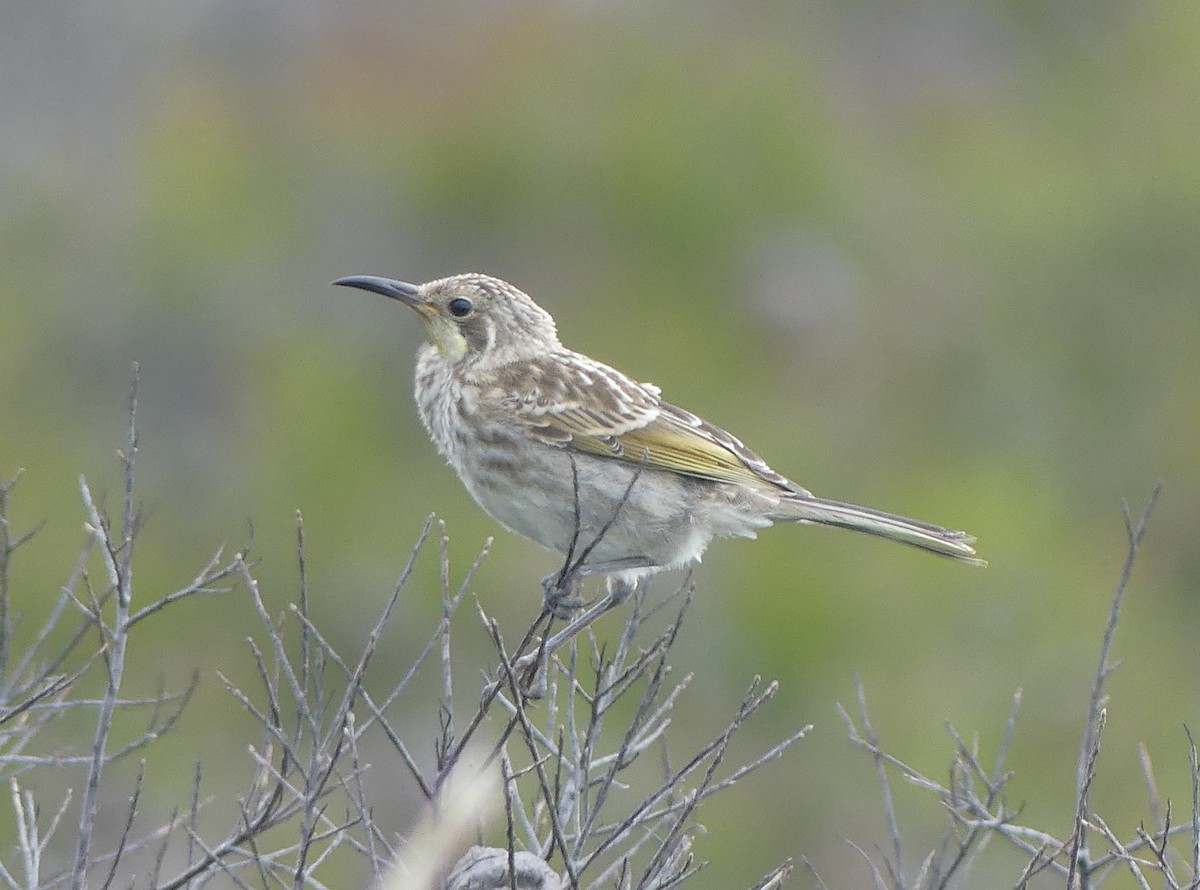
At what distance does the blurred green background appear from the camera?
18219 mm

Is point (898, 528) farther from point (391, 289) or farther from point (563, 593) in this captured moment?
point (391, 289)

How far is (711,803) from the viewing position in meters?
17.4

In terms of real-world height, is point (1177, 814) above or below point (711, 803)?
above

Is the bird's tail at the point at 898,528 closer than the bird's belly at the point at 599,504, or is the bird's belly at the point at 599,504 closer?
the bird's tail at the point at 898,528

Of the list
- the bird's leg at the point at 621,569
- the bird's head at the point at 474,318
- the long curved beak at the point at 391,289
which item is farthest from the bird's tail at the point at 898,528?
the long curved beak at the point at 391,289

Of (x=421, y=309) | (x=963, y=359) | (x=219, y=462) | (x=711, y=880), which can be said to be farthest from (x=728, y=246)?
(x=421, y=309)

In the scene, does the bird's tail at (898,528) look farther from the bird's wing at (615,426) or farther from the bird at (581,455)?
the bird's wing at (615,426)

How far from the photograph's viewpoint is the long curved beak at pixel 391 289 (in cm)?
808

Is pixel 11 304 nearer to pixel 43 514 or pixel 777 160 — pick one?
pixel 43 514

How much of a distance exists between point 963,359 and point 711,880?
8088 mm

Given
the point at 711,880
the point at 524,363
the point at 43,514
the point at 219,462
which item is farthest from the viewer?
the point at 219,462

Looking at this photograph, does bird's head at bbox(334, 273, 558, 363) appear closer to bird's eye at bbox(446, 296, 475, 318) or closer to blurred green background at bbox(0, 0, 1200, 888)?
bird's eye at bbox(446, 296, 475, 318)

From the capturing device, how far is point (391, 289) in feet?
27.1

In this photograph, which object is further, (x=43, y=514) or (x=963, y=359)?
(x=963, y=359)
